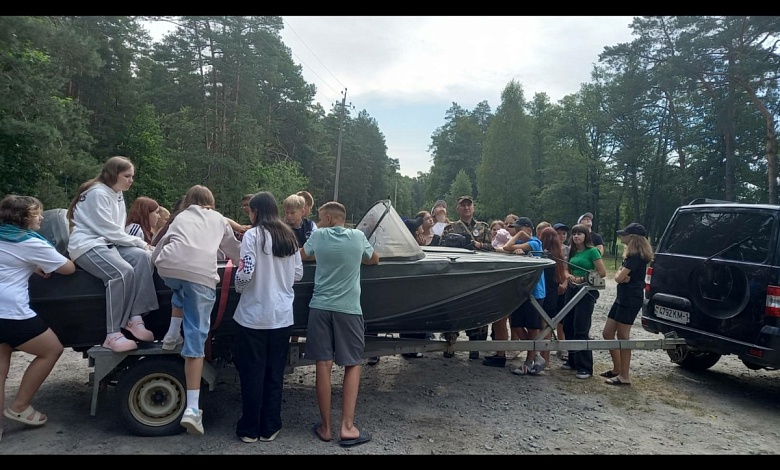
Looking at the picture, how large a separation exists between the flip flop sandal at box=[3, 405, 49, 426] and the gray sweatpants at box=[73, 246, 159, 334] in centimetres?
98

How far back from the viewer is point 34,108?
649 inches

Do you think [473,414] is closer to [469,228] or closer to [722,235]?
[469,228]

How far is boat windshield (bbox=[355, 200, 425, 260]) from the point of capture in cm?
487

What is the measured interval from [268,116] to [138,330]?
34.9 meters

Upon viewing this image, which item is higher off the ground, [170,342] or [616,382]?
[170,342]

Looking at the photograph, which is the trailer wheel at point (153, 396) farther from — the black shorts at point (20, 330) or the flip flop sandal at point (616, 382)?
the flip flop sandal at point (616, 382)

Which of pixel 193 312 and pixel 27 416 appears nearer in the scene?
pixel 193 312

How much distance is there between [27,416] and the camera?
13.6 feet

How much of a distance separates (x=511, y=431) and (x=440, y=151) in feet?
225

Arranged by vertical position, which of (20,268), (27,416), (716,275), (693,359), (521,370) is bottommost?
(27,416)

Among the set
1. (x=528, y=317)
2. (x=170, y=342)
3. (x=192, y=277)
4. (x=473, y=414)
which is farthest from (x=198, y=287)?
Answer: (x=528, y=317)

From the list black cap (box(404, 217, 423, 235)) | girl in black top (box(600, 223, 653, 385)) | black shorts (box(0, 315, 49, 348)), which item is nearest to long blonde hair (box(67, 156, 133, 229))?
black shorts (box(0, 315, 49, 348))

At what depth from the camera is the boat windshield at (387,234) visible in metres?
4.87

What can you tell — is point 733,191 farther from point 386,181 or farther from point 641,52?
point 386,181
